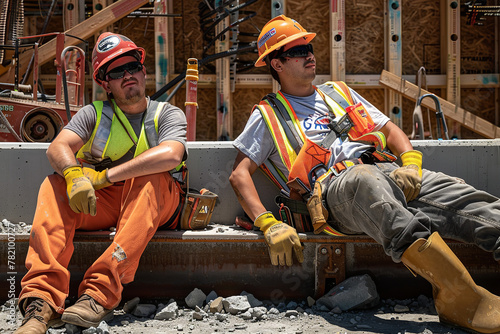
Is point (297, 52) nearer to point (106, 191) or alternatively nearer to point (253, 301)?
point (106, 191)

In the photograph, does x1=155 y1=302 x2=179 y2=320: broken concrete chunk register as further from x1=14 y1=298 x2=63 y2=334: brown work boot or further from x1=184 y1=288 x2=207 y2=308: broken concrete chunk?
x1=14 y1=298 x2=63 y2=334: brown work boot

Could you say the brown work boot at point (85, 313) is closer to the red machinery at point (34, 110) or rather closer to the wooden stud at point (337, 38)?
the red machinery at point (34, 110)

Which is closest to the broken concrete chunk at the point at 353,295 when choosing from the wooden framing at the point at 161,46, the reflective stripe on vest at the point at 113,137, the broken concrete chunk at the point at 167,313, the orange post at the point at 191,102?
the broken concrete chunk at the point at 167,313

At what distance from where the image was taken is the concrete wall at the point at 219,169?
385 cm

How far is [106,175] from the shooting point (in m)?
3.26

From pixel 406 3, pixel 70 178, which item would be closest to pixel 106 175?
pixel 70 178

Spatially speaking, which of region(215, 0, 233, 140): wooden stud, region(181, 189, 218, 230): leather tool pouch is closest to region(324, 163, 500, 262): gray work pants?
region(181, 189, 218, 230): leather tool pouch

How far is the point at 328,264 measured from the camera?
346cm

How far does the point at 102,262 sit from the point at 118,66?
4.56 feet

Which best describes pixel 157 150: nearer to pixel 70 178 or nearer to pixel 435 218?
pixel 70 178

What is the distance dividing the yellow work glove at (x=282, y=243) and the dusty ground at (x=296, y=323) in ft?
1.14

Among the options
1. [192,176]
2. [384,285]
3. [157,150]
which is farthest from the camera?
[192,176]

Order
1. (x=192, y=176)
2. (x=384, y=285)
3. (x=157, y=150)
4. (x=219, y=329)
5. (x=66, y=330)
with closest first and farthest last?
(x=66, y=330)
(x=219, y=329)
(x=157, y=150)
(x=384, y=285)
(x=192, y=176)

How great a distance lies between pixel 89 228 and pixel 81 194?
49 centimetres
